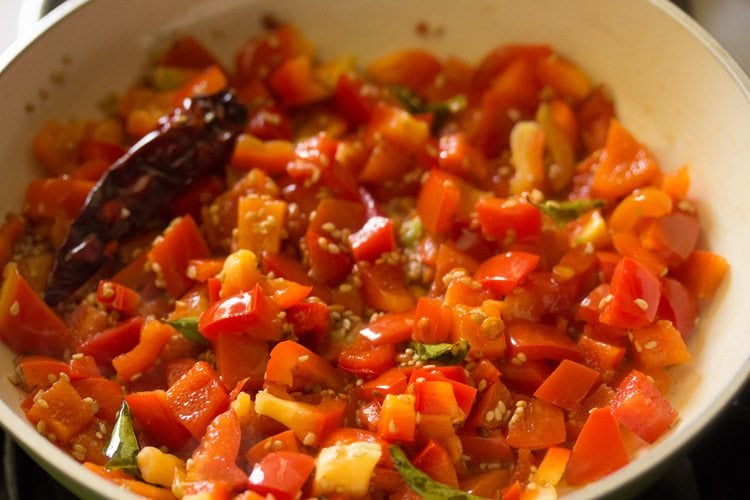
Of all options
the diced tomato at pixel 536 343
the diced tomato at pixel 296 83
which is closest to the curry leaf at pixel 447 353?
the diced tomato at pixel 536 343

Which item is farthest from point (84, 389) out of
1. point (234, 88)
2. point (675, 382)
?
point (675, 382)

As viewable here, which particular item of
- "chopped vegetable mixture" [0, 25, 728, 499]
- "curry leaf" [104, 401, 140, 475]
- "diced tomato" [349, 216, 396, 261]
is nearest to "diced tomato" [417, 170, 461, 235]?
A: "chopped vegetable mixture" [0, 25, 728, 499]

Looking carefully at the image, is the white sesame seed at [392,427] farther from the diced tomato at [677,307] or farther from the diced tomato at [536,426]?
the diced tomato at [677,307]

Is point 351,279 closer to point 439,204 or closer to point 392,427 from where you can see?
point 439,204

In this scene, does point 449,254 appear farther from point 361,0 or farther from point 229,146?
point 361,0

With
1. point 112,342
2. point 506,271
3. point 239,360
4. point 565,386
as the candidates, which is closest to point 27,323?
point 112,342

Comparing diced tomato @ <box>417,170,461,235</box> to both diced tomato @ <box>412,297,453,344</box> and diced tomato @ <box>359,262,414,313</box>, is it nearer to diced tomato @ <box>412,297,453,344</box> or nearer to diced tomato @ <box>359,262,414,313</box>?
diced tomato @ <box>359,262,414,313</box>
